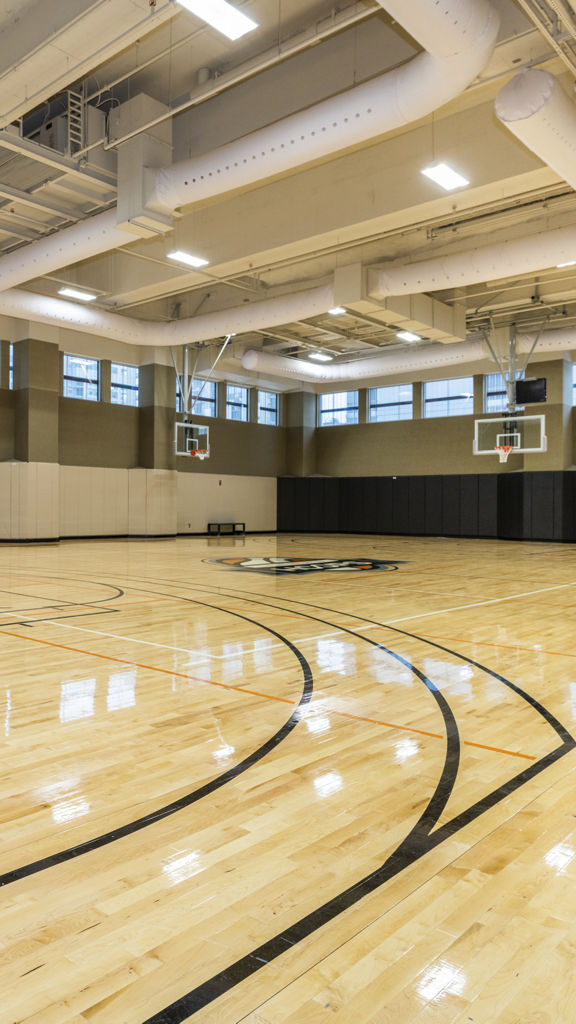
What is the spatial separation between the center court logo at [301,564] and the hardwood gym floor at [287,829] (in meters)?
7.59

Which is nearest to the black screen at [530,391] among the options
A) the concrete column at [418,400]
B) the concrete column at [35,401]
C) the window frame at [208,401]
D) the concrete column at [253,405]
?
the concrete column at [418,400]

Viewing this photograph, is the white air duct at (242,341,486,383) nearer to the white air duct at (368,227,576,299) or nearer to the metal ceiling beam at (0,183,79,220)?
the white air duct at (368,227,576,299)

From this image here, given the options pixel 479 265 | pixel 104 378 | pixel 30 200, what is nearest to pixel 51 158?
pixel 30 200

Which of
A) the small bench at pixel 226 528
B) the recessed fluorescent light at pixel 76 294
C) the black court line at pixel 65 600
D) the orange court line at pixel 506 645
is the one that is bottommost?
the orange court line at pixel 506 645

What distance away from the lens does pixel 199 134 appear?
11.9 m

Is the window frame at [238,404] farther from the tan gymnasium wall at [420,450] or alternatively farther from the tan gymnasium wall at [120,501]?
the tan gymnasium wall at [420,450]

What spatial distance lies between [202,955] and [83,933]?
41 cm

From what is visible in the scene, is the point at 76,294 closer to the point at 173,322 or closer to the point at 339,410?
the point at 173,322

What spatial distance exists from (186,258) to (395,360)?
10656 mm

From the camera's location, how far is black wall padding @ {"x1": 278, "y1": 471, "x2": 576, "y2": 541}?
83.0 ft

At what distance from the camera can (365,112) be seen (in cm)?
871

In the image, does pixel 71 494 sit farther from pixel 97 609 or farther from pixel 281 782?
pixel 281 782

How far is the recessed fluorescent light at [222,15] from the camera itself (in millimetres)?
7211

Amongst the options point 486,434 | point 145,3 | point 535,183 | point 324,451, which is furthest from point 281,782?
point 324,451
